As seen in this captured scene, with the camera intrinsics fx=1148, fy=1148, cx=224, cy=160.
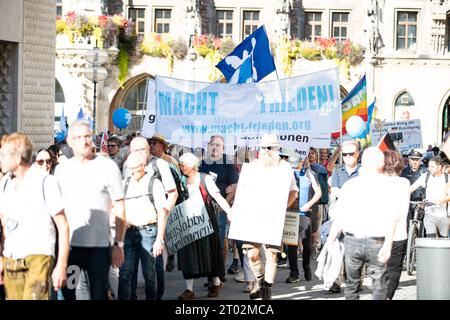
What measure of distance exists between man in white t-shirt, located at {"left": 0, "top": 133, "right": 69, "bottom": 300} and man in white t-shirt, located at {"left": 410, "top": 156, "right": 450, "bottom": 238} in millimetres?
8411

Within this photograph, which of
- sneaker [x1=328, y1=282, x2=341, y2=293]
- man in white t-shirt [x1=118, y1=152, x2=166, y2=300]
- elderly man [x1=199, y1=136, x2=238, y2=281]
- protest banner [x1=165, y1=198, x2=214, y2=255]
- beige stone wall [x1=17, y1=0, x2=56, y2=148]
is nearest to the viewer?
man in white t-shirt [x1=118, y1=152, x2=166, y2=300]

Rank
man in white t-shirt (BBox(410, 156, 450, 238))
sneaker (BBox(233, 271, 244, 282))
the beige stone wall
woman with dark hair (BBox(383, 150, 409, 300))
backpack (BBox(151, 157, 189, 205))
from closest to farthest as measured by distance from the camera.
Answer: woman with dark hair (BBox(383, 150, 409, 300)) → backpack (BBox(151, 157, 189, 205)) → sneaker (BBox(233, 271, 244, 282)) → man in white t-shirt (BBox(410, 156, 450, 238)) → the beige stone wall

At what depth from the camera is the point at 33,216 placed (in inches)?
334

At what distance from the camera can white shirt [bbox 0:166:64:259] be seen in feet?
27.8

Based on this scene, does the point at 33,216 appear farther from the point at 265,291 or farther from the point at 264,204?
the point at 265,291

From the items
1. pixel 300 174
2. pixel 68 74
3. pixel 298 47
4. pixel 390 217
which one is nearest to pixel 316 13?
pixel 298 47

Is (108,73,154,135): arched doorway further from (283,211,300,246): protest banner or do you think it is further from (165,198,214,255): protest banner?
(165,198,214,255): protest banner

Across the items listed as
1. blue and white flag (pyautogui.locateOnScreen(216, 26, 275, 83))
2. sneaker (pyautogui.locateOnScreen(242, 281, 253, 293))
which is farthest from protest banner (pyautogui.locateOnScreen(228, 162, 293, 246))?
blue and white flag (pyautogui.locateOnScreen(216, 26, 275, 83))

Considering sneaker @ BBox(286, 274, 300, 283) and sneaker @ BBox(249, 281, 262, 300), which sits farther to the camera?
sneaker @ BBox(286, 274, 300, 283)

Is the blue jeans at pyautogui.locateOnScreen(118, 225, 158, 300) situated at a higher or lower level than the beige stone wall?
lower

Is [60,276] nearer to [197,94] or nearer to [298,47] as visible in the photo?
[197,94]

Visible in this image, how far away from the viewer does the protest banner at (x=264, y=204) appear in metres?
12.6

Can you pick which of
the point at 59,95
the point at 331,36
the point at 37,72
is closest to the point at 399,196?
the point at 37,72

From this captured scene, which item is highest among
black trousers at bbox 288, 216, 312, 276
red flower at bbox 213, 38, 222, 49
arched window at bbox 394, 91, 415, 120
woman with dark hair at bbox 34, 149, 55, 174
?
red flower at bbox 213, 38, 222, 49
